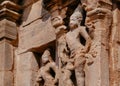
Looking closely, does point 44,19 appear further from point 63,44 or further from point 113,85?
point 113,85

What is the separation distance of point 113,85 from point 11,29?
234 centimetres

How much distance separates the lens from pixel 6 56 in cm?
691

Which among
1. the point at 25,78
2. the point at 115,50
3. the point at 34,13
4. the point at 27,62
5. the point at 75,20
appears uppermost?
the point at 34,13

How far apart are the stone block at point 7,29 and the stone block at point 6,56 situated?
0.11 m

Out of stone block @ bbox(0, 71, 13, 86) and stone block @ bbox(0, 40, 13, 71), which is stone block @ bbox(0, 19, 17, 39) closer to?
stone block @ bbox(0, 40, 13, 71)

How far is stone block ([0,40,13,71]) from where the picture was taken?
6.85 m

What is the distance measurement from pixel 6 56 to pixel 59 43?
1.24m

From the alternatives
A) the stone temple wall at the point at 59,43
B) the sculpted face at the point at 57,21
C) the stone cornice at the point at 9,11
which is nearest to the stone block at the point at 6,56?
the stone temple wall at the point at 59,43

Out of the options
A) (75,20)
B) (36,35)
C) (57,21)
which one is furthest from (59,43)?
(36,35)

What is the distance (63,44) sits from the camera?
5.91 m

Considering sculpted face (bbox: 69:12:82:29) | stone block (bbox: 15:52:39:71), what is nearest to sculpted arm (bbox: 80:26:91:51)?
sculpted face (bbox: 69:12:82:29)

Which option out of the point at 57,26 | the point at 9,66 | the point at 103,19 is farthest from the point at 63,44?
the point at 9,66

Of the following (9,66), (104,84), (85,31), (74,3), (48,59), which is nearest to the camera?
(104,84)

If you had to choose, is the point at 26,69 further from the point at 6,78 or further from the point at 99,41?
the point at 99,41
